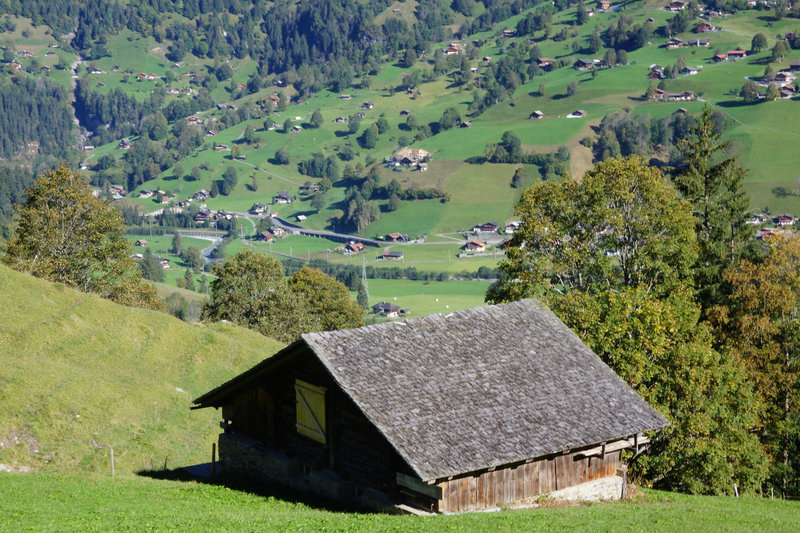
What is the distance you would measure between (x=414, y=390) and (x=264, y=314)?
6316 cm

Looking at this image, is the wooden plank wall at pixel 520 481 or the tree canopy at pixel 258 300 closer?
the wooden plank wall at pixel 520 481

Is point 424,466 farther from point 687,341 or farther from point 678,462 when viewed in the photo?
point 687,341

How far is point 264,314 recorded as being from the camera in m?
89.6

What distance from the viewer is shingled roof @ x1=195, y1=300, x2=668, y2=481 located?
87.8ft

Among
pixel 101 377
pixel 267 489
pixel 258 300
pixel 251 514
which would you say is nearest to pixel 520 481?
pixel 251 514

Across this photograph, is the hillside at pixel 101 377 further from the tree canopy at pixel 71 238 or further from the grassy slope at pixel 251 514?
the tree canopy at pixel 71 238

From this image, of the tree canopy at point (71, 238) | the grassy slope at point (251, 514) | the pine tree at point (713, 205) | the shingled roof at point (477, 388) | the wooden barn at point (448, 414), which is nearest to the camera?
the grassy slope at point (251, 514)

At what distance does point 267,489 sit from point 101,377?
67.1 feet

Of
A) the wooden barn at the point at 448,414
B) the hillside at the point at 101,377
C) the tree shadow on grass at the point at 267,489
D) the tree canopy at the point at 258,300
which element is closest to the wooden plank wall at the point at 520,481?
the wooden barn at the point at 448,414

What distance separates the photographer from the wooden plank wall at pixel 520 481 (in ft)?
91.7

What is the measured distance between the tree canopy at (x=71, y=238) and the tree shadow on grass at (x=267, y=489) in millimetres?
44790

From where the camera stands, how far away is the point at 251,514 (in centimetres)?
2688

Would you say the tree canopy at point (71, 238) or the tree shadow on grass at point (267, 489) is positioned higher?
the tree shadow on grass at point (267, 489)

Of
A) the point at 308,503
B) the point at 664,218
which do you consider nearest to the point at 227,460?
the point at 308,503
